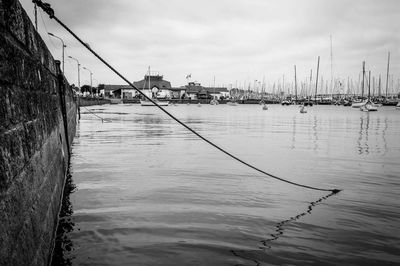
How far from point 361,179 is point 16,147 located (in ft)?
35.3

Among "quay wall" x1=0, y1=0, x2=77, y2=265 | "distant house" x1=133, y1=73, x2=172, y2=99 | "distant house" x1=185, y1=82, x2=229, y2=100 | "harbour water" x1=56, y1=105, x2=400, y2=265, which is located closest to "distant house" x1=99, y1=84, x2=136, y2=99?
"distant house" x1=133, y1=73, x2=172, y2=99

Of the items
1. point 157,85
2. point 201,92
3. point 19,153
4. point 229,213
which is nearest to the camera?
point 19,153

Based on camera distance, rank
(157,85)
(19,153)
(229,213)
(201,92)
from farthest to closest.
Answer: (201,92)
(157,85)
(229,213)
(19,153)

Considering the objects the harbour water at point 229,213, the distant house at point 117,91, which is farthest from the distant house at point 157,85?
the harbour water at point 229,213

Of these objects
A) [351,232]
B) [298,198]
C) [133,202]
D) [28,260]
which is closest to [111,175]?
[133,202]

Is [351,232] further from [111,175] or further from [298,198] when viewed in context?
[111,175]

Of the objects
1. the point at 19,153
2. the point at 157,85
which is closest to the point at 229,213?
the point at 19,153

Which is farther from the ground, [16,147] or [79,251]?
[16,147]

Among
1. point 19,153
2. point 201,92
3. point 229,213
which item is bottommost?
point 229,213

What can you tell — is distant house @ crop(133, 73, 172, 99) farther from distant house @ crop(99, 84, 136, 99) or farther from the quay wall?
the quay wall

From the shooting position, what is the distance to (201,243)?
5.73 meters

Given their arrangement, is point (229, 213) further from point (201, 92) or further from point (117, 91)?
point (201, 92)

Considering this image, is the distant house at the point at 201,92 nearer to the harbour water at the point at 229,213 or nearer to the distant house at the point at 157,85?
the distant house at the point at 157,85

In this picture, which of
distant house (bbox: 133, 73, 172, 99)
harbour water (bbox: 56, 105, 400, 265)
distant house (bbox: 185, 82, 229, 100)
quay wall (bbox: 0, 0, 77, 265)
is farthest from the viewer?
distant house (bbox: 185, 82, 229, 100)
